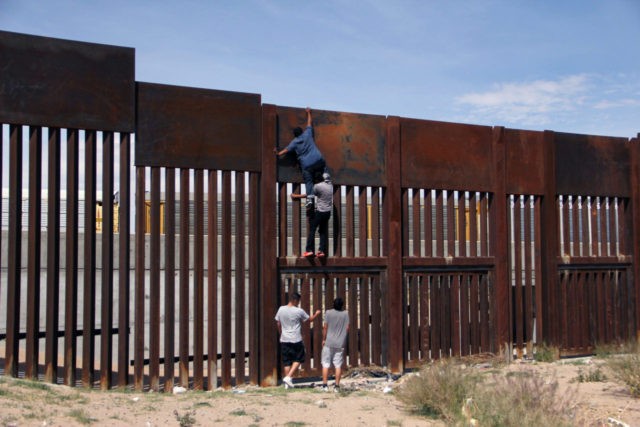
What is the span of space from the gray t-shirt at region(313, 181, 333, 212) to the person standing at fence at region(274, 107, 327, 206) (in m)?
0.09

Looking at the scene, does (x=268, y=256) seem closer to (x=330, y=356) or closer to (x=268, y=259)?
(x=268, y=259)

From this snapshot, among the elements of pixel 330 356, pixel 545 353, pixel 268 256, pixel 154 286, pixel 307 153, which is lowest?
pixel 545 353

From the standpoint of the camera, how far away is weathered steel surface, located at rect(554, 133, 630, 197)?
1393 centimetres

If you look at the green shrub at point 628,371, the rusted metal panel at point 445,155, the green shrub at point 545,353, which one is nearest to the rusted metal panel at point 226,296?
the rusted metal panel at point 445,155

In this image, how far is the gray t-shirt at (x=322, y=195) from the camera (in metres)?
11.2

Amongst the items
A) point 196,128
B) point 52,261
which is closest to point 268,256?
point 196,128

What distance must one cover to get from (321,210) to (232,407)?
3440 millimetres

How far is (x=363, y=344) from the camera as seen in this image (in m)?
11.6

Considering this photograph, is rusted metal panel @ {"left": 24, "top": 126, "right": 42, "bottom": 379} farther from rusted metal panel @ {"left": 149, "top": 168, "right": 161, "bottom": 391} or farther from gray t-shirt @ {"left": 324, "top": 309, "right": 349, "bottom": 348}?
gray t-shirt @ {"left": 324, "top": 309, "right": 349, "bottom": 348}

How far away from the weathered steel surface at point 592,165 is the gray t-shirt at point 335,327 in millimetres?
5539

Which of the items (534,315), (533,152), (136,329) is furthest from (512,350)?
(136,329)

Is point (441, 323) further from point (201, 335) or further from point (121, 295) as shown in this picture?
point (121, 295)

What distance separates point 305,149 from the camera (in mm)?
11062

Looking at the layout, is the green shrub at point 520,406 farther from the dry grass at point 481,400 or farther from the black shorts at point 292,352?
the black shorts at point 292,352
